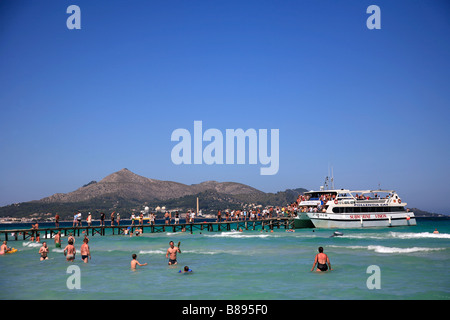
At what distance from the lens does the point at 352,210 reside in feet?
196

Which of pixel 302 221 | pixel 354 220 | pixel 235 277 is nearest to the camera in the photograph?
pixel 235 277

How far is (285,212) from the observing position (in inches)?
2901

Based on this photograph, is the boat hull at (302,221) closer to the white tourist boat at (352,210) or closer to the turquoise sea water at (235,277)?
the white tourist boat at (352,210)

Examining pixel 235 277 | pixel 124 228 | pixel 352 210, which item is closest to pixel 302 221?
pixel 352 210

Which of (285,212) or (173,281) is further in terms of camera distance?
(285,212)

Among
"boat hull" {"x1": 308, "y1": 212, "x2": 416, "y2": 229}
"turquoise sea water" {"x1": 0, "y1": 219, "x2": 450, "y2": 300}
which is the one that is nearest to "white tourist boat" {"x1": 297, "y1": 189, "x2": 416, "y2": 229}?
"boat hull" {"x1": 308, "y1": 212, "x2": 416, "y2": 229}

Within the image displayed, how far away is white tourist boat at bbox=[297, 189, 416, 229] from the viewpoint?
5888cm

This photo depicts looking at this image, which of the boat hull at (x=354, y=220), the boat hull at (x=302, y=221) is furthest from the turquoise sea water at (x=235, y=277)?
the boat hull at (x=302, y=221)

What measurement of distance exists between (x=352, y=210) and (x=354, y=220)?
1.45 m

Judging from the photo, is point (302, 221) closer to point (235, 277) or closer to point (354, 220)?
point (354, 220)

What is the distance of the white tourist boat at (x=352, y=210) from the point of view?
58.9 meters
